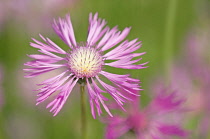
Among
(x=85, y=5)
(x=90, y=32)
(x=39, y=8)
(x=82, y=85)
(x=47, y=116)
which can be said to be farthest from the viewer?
(x=39, y=8)

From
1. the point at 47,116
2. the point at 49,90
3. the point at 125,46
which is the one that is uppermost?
the point at 125,46

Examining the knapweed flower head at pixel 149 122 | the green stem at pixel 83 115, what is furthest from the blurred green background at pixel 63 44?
the green stem at pixel 83 115

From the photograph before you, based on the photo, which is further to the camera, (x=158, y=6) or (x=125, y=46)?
(x=158, y=6)

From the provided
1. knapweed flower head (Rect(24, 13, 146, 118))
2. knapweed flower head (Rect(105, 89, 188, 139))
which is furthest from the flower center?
knapweed flower head (Rect(105, 89, 188, 139))

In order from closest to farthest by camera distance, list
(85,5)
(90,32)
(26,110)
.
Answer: (90,32)
(26,110)
(85,5)

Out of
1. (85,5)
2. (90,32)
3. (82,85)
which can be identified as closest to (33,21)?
(85,5)

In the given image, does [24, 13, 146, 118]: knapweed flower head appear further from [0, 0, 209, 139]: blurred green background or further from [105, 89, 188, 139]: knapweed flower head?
[0, 0, 209, 139]: blurred green background

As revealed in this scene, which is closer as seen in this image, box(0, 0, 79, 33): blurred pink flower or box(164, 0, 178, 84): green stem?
box(164, 0, 178, 84): green stem

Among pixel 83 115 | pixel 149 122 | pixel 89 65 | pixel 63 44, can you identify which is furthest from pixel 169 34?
pixel 63 44

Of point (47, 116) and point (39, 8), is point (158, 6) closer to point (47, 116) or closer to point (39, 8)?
point (39, 8)
